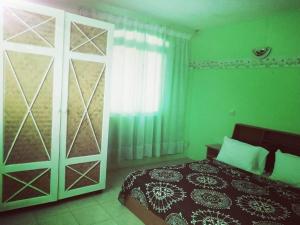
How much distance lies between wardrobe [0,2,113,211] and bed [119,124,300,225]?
74cm

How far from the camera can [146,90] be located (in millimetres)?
4230

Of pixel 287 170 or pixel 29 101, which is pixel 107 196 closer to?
pixel 29 101

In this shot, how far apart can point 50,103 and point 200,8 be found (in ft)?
8.08

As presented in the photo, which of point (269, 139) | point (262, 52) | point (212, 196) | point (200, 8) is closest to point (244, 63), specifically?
point (262, 52)

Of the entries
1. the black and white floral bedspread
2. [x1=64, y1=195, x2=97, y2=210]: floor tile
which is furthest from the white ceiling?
[x1=64, y1=195, x2=97, y2=210]: floor tile

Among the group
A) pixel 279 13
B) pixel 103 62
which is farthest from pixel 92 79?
pixel 279 13

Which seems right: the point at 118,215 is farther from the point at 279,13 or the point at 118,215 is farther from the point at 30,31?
the point at 279,13

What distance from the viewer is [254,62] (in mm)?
3750

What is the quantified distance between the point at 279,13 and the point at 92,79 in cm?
280

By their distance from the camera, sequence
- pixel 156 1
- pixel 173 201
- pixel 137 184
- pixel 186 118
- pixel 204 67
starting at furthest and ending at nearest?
pixel 186 118
pixel 204 67
pixel 156 1
pixel 137 184
pixel 173 201

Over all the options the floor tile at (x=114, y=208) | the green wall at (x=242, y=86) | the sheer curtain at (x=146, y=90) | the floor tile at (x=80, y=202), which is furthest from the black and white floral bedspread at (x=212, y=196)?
the sheer curtain at (x=146, y=90)

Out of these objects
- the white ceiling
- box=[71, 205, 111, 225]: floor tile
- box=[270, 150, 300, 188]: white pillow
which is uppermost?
the white ceiling

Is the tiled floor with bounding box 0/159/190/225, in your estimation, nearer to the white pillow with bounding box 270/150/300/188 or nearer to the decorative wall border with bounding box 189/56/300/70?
the white pillow with bounding box 270/150/300/188

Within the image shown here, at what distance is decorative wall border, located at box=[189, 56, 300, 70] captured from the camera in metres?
3.35
